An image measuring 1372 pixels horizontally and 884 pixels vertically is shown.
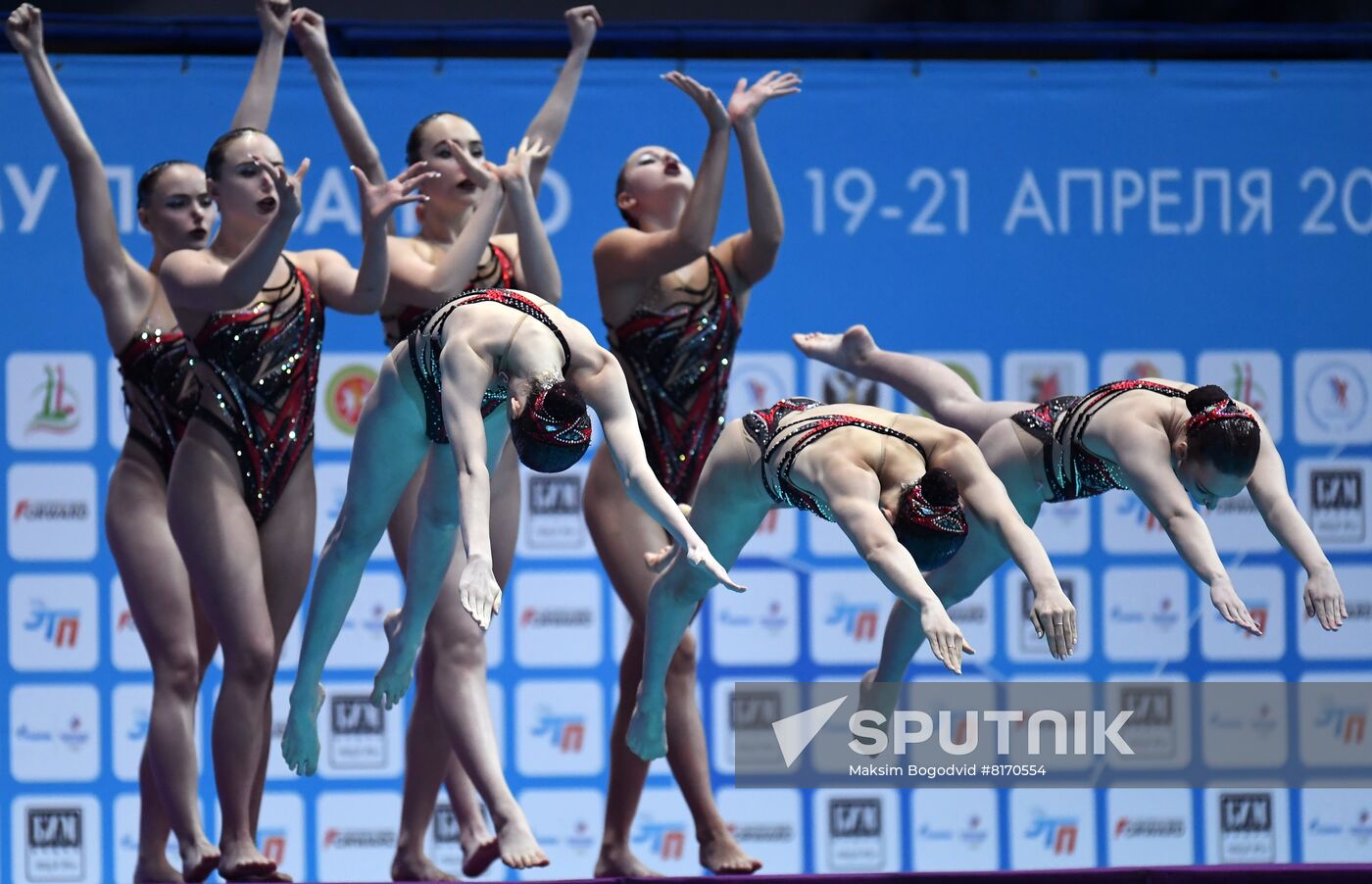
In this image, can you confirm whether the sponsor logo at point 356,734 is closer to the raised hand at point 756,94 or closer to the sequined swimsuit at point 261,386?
the sequined swimsuit at point 261,386

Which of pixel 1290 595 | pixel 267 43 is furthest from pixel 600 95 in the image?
pixel 1290 595

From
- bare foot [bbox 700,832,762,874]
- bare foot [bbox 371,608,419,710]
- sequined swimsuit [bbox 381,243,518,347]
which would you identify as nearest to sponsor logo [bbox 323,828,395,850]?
bare foot [bbox 700,832,762,874]

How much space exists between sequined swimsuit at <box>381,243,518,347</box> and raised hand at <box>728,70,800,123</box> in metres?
0.78

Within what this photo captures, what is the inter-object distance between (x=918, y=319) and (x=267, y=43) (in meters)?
2.66

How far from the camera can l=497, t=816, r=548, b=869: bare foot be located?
14.9ft

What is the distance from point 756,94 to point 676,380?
2.87ft

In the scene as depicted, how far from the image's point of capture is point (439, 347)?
4504 mm

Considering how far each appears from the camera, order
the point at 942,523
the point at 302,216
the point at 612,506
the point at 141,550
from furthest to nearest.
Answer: the point at 302,216 < the point at 612,506 < the point at 141,550 < the point at 942,523

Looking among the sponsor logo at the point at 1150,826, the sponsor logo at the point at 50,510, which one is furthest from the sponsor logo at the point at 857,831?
the sponsor logo at the point at 50,510

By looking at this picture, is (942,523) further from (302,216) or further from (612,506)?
(302,216)

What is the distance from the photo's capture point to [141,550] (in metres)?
5.12

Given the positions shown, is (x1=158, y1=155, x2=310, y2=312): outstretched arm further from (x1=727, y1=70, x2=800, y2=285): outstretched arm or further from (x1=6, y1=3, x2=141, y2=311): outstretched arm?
(x1=727, y1=70, x2=800, y2=285): outstretched arm

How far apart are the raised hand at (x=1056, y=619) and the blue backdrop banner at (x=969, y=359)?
8.26ft

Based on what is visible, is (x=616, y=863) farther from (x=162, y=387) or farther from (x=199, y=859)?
(x=162, y=387)
